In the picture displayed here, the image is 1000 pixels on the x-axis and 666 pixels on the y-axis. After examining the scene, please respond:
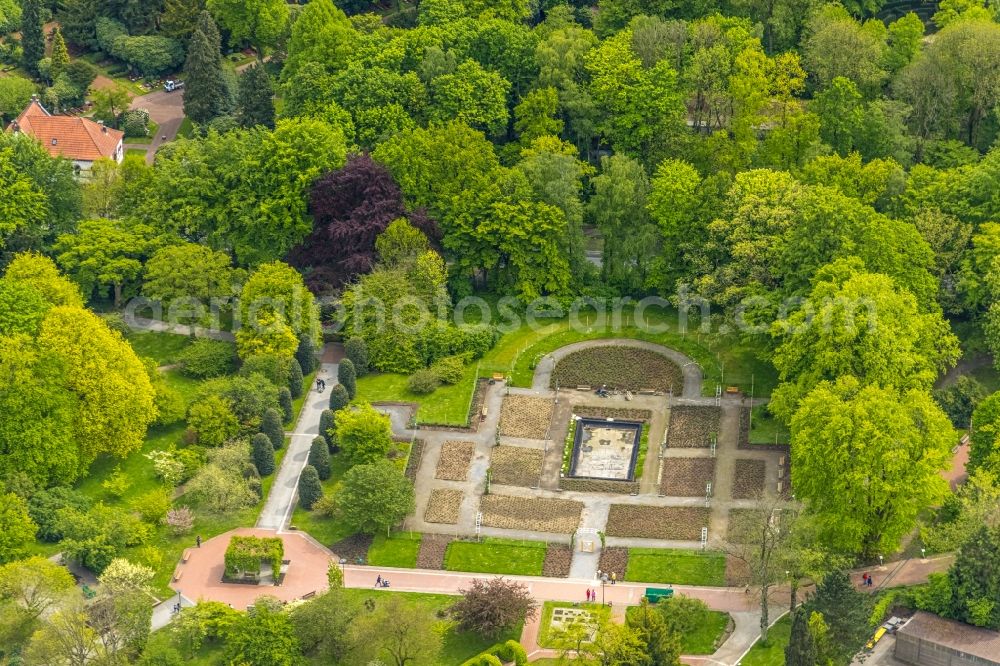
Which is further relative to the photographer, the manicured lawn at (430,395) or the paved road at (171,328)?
the paved road at (171,328)

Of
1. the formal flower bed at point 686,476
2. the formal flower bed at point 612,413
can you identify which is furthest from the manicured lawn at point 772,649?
the formal flower bed at point 612,413

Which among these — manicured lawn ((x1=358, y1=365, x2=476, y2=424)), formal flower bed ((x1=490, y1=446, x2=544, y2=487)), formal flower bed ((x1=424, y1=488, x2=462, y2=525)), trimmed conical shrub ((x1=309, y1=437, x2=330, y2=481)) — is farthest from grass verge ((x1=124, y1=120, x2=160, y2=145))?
formal flower bed ((x1=424, y1=488, x2=462, y2=525))

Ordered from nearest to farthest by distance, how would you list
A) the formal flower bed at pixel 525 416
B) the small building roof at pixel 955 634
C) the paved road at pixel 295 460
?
the small building roof at pixel 955 634
the paved road at pixel 295 460
the formal flower bed at pixel 525 416

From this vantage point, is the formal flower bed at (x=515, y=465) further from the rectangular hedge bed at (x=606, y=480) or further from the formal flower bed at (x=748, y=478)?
the formal flower bed at (x=748, y=478)

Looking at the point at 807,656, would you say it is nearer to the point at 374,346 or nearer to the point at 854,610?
the point at 854,610

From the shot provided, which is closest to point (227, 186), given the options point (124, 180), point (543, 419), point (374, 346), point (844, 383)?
point (124, 180)

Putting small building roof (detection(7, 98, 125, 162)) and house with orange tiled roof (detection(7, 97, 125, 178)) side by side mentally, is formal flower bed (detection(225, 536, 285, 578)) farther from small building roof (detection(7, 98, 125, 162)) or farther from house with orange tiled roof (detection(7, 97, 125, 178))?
small building roof (detection(7, 98, 125, 162))

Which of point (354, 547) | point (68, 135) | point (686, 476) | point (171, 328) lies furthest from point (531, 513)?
point (68, 135)

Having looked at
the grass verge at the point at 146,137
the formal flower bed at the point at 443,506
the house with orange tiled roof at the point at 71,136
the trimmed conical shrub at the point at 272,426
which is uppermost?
the house with orange tiled roof at the point at 71,136
